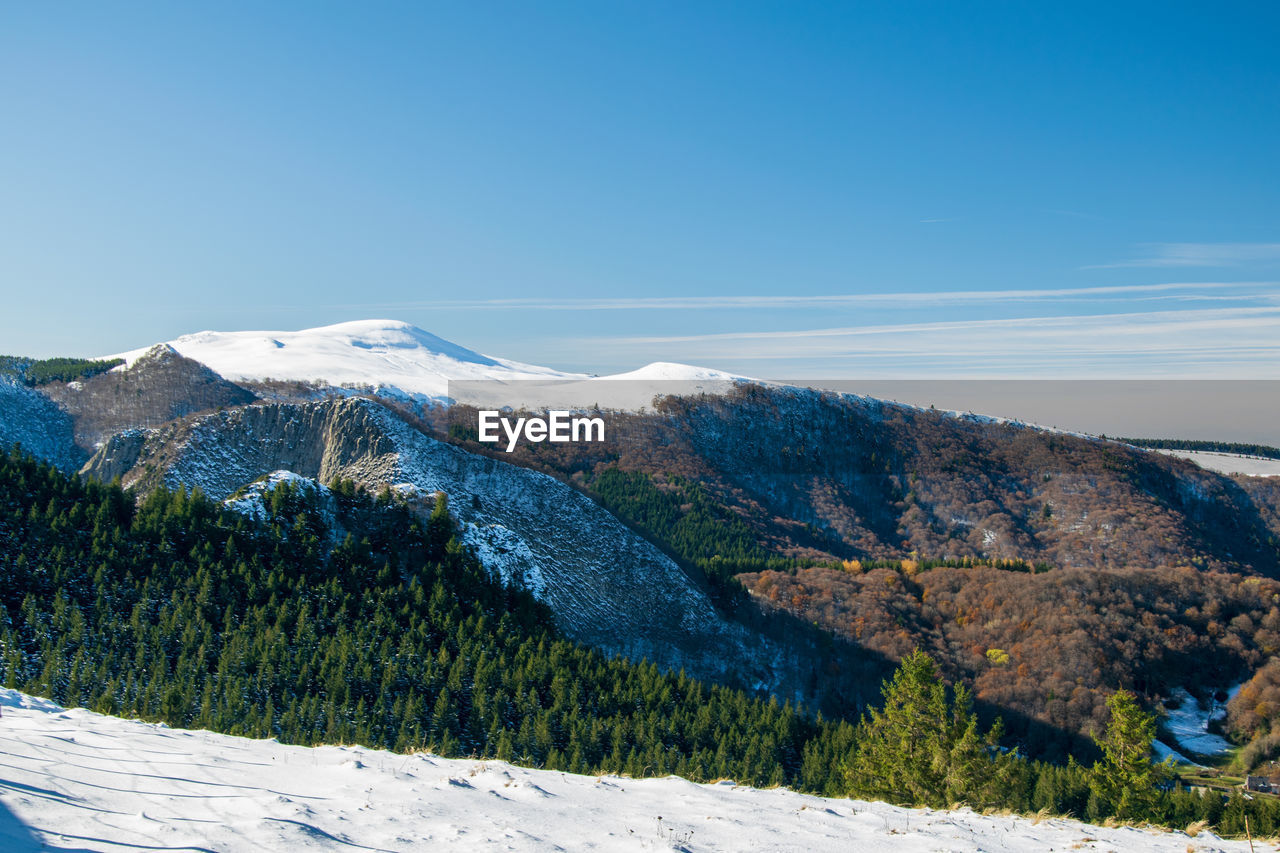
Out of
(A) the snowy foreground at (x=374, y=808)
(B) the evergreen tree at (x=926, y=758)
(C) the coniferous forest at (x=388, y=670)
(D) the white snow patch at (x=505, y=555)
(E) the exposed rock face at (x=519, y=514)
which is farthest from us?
(E) the exposed rock face at (x=519, y=514)

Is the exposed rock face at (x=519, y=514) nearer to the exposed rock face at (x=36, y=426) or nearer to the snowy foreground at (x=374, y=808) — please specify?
the snowy foreground at (x=374, y=808)

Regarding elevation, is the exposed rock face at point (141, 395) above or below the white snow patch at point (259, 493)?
above

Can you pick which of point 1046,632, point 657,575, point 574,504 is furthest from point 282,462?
point 1046,632

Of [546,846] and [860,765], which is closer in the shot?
[546,846]

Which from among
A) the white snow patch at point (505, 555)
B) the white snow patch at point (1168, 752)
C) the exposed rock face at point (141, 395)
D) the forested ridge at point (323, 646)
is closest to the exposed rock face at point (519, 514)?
the white snow patch at point (505, 555)

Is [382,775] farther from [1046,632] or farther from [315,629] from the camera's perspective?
[1046,632]

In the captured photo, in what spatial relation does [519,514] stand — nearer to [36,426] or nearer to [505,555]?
[505,555]

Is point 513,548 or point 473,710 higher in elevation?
point 513,548
